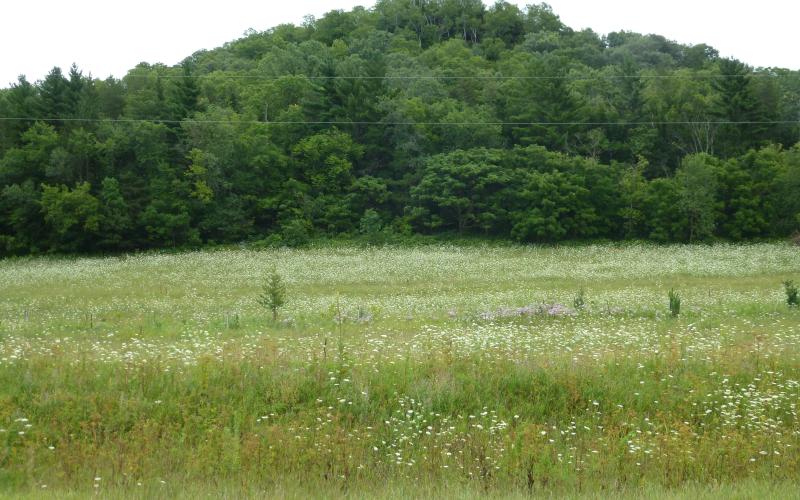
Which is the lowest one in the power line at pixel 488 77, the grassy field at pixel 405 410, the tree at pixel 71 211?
the grassy field at pixel 405 410

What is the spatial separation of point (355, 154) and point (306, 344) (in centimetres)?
5543

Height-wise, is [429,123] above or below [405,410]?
above

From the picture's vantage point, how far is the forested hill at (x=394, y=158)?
59.5 metres

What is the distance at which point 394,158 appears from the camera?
69.4 metres

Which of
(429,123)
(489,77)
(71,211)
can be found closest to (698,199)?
(429,123)

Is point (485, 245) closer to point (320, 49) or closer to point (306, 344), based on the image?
point (306, 344)

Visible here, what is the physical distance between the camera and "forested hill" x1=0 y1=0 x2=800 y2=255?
195ft

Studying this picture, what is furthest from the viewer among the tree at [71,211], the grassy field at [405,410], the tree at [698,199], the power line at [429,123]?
the power line at [429,123]

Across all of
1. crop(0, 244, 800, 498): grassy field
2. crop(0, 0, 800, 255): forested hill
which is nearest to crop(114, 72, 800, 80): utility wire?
crop(0, 0, 800, 255): forested hill

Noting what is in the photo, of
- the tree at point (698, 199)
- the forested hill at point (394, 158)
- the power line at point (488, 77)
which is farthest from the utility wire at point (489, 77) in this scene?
the tree at point (698, 199)

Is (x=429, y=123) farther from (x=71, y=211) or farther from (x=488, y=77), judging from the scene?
(x=71, y=211)

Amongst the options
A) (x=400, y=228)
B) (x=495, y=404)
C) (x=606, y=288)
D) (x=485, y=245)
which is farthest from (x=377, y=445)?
(x=400, y=228)

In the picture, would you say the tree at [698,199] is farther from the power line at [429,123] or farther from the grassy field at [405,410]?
the grassy field at [405,410]

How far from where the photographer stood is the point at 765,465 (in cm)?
844
